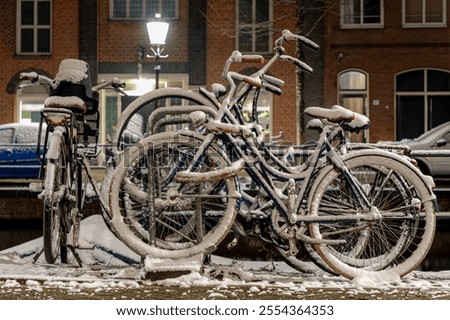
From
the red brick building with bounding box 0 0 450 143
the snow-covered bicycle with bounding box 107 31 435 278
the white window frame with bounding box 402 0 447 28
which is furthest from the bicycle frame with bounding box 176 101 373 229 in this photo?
the white window frame with bounding box 402 0 447 28

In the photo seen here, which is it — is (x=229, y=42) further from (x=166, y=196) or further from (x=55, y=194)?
(x=166, y=196)

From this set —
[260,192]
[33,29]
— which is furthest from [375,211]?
[33,29]

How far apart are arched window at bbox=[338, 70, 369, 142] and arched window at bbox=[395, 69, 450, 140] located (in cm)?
88

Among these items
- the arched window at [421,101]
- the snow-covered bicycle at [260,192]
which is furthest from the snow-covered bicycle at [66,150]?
the arched window at [421,101]

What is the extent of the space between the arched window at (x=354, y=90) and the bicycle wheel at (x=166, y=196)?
1808cm

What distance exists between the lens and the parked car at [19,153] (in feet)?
28.1

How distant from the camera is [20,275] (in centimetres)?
439

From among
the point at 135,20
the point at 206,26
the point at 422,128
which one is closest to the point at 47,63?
the point at 135,20

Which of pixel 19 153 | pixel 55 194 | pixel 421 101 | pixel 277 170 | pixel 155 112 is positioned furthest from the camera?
pixel 421 101

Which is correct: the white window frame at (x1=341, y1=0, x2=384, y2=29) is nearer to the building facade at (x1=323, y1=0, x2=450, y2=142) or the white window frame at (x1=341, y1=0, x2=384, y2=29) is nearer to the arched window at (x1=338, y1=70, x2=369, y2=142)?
the building facade at (x1=323, y1=0, x2=450, y2=142)

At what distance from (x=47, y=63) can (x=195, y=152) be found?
1889cm

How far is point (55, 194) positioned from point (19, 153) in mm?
5835

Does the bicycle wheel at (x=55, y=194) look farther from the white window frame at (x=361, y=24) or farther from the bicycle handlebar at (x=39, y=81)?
the white window frame at (x=361, y=24)

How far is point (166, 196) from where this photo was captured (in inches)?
175
